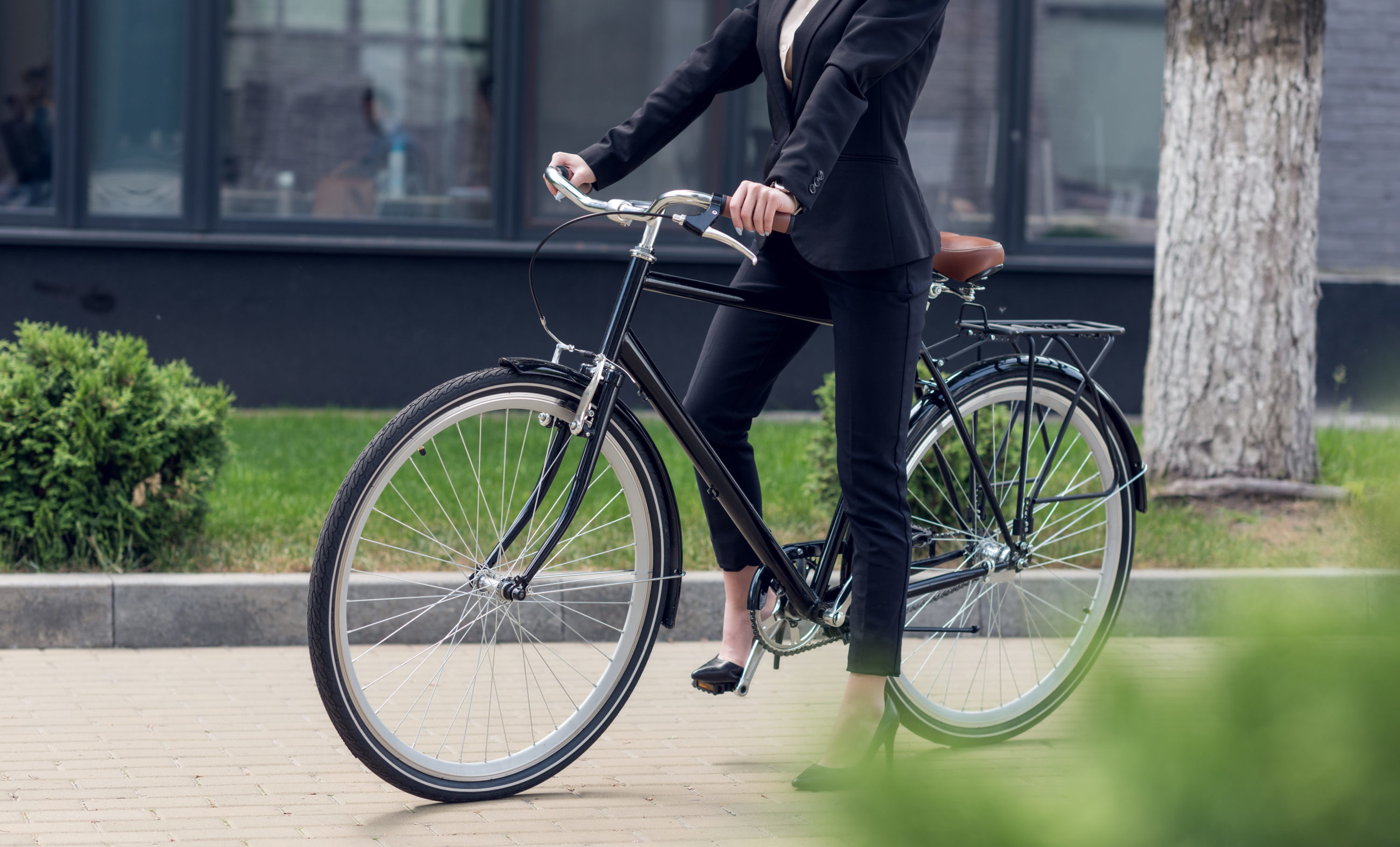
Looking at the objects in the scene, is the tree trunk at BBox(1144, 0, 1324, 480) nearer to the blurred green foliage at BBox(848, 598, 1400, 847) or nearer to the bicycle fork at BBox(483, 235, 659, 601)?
the bicycle fork at BBox(483, 235, 659, 601)

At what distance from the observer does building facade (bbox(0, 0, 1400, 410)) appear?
28.8ft

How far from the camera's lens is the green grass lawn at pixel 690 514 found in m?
4.91

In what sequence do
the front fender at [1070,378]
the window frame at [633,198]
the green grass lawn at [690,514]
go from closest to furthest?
the front fender at [1070,378] < the green grass lawn at [690,514] < the window frame at [633,198]

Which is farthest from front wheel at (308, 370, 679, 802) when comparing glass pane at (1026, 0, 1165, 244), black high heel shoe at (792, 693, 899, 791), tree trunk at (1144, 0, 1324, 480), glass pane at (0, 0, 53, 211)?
glass pane at (1026, 0, 1165, 244)

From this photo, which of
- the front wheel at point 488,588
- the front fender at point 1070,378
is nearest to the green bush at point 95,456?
the front wheel at point 488,588

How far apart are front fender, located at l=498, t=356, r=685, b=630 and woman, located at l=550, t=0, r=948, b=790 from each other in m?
0.14

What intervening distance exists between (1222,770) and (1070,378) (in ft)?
10.3

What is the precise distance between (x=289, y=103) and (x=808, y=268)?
683cm

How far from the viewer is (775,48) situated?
3039 millimetres

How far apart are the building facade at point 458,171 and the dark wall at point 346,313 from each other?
0.02 meters

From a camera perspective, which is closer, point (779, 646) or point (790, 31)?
point (790, 31)

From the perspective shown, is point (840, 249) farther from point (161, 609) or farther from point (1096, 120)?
point (1096, 120)

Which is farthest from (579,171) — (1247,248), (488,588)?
(1247,248)

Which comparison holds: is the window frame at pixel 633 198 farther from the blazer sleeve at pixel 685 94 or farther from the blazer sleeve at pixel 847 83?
the blazer sleeve at pixel 847 83
